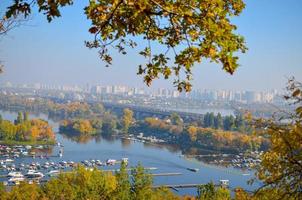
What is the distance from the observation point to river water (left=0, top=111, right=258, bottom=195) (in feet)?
46.0

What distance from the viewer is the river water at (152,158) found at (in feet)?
46.0

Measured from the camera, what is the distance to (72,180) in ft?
25.2

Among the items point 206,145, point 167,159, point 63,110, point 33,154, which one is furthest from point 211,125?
point 63,110

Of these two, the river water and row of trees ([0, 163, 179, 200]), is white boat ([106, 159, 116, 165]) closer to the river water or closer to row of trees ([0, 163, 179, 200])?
the river water

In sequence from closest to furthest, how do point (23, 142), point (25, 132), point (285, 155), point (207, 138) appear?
1. point (285, 155)
2. point (23, 142)
3. point (25, 132)
4. point (207, 138)

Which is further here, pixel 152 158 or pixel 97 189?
pixel 152 158

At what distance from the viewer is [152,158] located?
719 inches

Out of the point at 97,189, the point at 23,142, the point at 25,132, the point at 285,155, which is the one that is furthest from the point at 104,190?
the point at 25,132

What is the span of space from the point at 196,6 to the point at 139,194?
17.7ft

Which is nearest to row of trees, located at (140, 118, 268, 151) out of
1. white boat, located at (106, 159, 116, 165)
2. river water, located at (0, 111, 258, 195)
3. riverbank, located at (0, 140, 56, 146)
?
river water, located at (0, 111, 258, 195)

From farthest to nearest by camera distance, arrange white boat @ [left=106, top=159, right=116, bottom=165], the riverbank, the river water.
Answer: the riverbank
white boat @ [left=106, top=159, right=116, bottom=165]
the river water

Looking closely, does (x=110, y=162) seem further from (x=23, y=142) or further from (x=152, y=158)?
(x=23, y=142)

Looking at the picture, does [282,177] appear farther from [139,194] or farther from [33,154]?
[33,154]

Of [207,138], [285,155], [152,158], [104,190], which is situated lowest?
[152,158]
